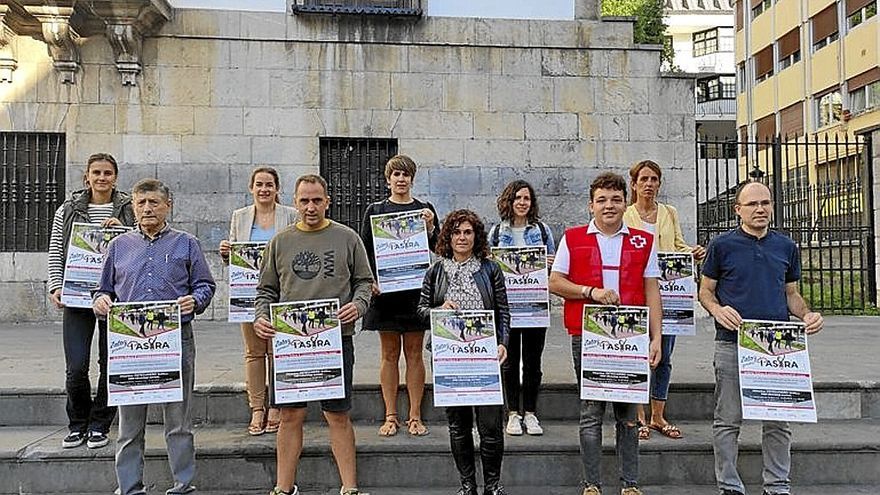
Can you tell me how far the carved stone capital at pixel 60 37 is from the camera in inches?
348

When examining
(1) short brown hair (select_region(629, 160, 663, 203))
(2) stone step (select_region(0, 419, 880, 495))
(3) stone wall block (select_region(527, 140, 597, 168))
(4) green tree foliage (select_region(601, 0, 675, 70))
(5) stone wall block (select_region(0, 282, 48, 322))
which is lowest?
(2) stone step (select_region(0, 419, 880, 495))

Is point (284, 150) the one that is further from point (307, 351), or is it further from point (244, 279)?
point (307, 351)

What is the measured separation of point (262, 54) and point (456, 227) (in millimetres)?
6429

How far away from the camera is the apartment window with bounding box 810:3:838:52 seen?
29.2 metres

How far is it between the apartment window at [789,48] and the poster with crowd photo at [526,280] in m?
31.8

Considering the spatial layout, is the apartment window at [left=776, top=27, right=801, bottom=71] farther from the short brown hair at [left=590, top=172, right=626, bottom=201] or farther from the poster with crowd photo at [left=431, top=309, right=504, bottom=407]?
the poster with crowd photo at [left=431, top=309, right=504, bottom=407]

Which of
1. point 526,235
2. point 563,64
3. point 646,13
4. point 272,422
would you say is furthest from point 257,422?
point 646,13

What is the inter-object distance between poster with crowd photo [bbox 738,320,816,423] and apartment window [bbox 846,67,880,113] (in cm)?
2562

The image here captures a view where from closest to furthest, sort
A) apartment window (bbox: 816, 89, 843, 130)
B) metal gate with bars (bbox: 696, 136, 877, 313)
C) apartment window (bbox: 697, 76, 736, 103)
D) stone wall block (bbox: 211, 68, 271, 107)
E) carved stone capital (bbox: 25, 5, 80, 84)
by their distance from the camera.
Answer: carved stone capital (bbox: 25, 5, 80, 84), stone wall block (bbox: 211, 68, 271, 107), metal gate with bars (bbox: 696, 136, 877, 313), apartment window (bbox: 816, 89, 843, 130), apartment window (bbox: 697, 76, 736, 103)

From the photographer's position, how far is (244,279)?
504 centimetres

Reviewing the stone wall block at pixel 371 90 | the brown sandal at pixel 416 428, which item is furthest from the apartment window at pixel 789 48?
the brown sandal at pixel 416 428

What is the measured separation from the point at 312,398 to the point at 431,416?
61.2 inches

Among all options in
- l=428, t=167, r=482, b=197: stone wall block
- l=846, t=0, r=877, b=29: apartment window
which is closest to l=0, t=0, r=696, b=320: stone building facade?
l=428, t=167, r=482, b=197: stone wall block

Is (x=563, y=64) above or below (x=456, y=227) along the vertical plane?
above
